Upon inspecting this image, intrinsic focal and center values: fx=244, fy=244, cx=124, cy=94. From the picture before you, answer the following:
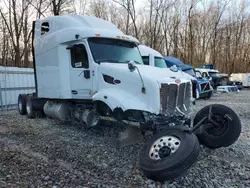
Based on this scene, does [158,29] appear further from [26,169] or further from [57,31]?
[26,169]

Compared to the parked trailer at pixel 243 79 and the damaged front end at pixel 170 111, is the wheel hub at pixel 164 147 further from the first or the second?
the parked trailer at pixel 243 79

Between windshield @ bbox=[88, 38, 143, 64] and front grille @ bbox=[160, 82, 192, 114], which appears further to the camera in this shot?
windshield @ bbox=[88, 38, 143, 64]

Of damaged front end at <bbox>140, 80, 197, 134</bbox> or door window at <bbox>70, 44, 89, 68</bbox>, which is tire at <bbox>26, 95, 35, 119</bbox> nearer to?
door window at <bbox>70, 44, 89, 68</bbox>

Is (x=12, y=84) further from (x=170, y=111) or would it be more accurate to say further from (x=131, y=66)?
(x=170, y=111)

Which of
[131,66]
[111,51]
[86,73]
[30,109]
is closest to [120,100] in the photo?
[131,66]

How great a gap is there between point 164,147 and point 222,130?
68.4 inches

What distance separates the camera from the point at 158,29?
3553 centimetres

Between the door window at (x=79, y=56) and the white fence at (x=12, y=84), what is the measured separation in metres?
6.96

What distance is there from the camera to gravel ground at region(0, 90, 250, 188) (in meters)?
3.84

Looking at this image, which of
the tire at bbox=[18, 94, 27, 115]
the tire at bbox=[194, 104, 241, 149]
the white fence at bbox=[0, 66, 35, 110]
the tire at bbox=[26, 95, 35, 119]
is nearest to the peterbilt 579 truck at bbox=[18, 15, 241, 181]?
the tire at bbox=[194, 104, 241, 149]

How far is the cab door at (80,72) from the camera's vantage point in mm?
6379

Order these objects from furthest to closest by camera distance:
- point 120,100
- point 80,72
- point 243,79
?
point 243,79 < point 80,72 < point 120,100

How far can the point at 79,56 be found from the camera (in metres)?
6.63

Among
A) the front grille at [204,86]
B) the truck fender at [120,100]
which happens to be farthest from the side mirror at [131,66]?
the front grille at [204,86]
